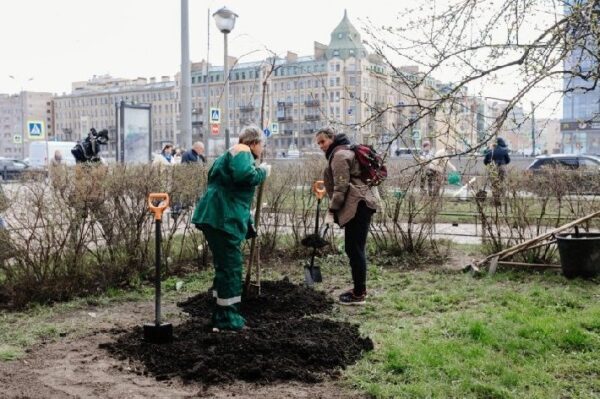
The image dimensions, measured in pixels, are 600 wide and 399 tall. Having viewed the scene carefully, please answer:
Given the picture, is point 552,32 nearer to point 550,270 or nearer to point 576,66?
point 576,66

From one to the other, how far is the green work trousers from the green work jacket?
8 centimetres

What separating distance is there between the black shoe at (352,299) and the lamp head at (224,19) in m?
7.97

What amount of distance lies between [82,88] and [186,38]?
118 metres

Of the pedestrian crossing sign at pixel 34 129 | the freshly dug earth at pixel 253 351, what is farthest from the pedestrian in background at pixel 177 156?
the freshly dug earth at pixel 253 351

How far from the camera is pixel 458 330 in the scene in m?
4.88

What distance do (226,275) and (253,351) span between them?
773 mm

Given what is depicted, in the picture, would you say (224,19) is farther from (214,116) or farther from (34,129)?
(34,129)

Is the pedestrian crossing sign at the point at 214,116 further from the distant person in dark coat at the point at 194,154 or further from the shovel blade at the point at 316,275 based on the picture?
the shovel blade at the point at 316,275

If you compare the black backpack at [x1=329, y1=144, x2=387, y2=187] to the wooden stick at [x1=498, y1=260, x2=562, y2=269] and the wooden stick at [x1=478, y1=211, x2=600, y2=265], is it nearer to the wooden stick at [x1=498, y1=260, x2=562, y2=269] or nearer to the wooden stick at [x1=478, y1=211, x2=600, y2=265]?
the wooden stick at [x1=478, y1=211, x2=600, y2=265]

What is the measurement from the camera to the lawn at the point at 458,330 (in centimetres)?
386

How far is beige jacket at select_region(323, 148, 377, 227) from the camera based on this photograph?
5.86 m

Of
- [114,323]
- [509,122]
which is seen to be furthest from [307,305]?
[509,122]

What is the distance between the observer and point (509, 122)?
16.2 ft

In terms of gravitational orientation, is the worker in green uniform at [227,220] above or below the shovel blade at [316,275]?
above
